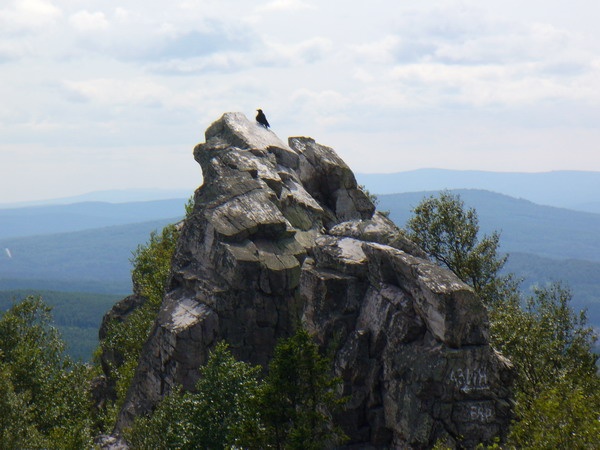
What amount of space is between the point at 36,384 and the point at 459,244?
45.6 metres

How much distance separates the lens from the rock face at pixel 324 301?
2078 inches

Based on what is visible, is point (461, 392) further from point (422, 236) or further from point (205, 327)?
point (422, 236)

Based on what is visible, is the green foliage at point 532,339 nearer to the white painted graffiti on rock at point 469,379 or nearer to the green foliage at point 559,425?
the green foliage at point 559,425

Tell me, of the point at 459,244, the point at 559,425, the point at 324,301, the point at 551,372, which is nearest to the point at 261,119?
the point at 459,244

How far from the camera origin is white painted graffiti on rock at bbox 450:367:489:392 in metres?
52.6

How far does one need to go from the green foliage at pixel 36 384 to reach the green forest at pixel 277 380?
0.45ft

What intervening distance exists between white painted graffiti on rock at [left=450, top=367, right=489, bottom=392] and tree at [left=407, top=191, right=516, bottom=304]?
1182 inches

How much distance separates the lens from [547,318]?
73.4 m

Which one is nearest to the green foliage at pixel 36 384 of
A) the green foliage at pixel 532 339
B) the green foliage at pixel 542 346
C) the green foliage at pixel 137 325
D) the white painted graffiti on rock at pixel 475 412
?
the green foliage at pixel 137 325

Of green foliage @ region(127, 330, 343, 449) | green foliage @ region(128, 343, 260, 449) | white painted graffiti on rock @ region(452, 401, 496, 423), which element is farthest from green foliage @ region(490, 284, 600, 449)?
green foliage @ region(128, 343, 260, 449)

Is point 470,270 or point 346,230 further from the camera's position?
point 470,270

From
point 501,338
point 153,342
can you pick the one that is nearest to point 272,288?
point 153,342

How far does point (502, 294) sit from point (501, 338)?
75.3ft

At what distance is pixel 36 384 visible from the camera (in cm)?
8506
